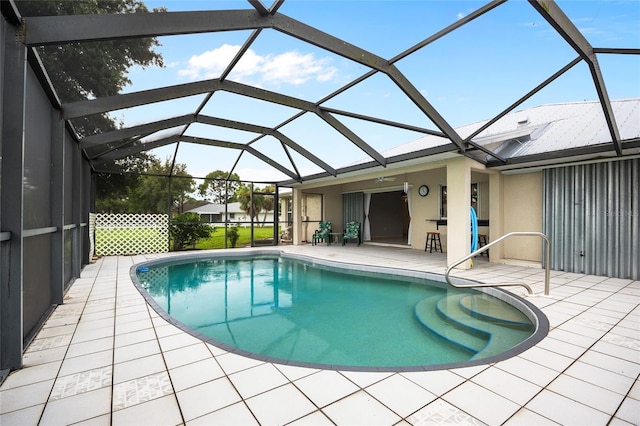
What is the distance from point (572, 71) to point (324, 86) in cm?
353

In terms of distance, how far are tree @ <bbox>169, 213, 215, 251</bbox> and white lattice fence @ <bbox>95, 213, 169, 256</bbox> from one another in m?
0.35

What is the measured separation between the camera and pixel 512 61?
4.30 meters

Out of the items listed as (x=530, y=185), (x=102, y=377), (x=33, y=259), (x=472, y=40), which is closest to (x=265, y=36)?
(x=472, y=40)

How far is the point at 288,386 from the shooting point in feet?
6.30

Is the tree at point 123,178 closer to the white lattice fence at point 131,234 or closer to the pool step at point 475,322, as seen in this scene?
the white lattice fence at point 131,234

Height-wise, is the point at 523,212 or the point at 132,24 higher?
the point at 132,24

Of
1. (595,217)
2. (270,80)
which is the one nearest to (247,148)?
(270,80)

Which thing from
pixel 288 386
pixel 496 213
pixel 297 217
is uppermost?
pixel 496 213

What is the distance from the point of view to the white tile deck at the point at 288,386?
1.63 metres

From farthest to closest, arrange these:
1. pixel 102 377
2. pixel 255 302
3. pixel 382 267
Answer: pixel 382 267 → pixel 255 302 → pixel 102 377

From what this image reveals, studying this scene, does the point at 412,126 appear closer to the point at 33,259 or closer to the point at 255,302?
the point at 255,302

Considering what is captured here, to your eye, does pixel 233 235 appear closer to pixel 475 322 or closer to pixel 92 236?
pixel 92 236

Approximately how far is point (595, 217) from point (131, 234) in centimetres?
1139

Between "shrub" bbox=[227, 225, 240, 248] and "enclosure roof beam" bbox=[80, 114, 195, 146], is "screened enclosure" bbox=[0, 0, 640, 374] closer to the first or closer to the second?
"enclosure roof beam" bbox=[80, 114, 195, 146]
